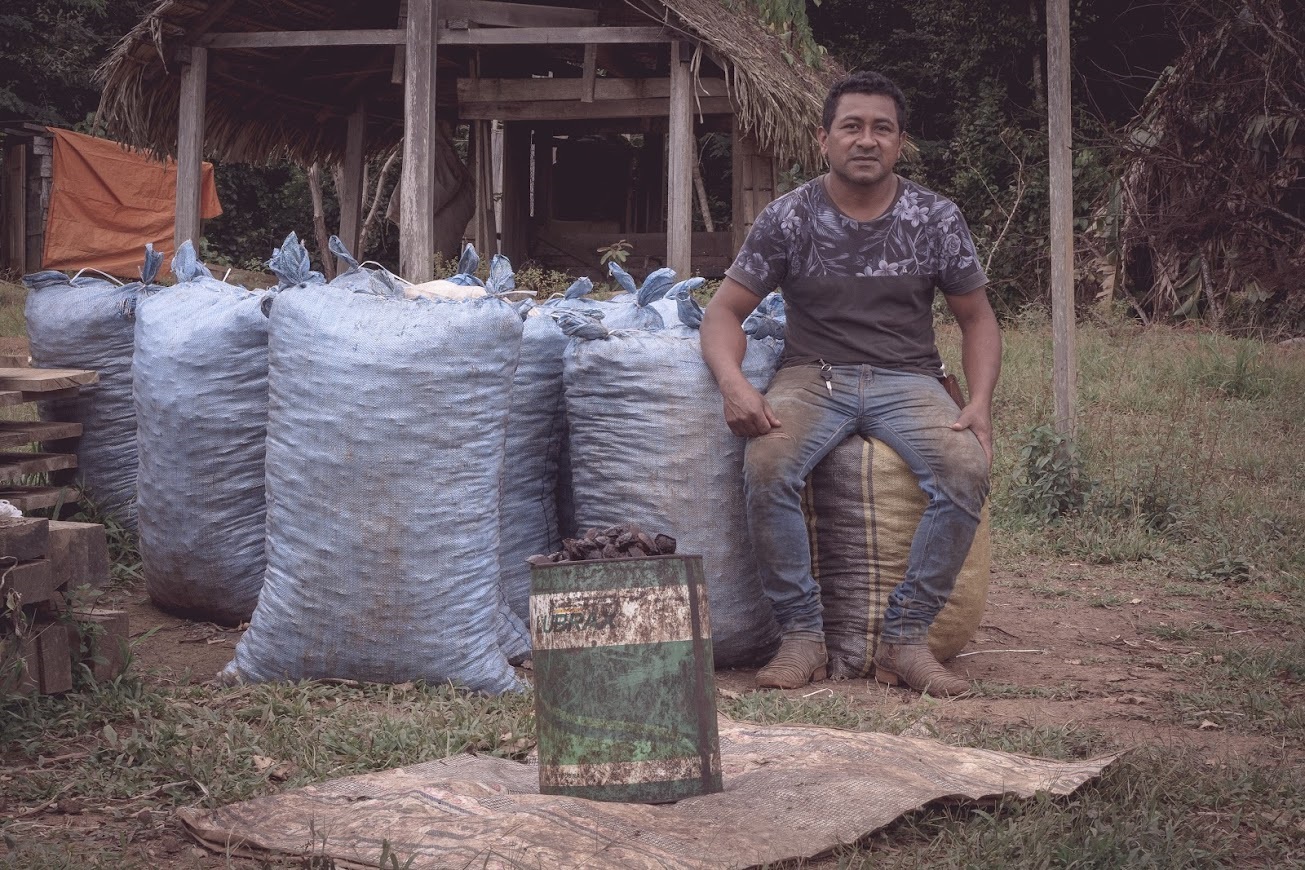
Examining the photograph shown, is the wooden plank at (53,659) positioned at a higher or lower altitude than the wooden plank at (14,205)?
lower

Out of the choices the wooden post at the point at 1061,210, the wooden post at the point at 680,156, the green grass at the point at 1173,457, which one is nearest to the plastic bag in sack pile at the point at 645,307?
the green grass at the point at 1173,457

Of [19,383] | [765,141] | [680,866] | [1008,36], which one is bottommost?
[680,866]

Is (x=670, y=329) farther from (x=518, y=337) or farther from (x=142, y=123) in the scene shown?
(x=142, y=123)

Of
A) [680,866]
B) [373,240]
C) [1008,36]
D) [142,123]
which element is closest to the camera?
[680,866]

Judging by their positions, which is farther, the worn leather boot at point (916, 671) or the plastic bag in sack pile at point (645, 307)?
the plastic bag in sack pile at point (645, 307)

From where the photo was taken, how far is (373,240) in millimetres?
20969

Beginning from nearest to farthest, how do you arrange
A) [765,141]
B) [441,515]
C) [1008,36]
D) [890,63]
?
[441,515], [765,141], [1008,36], [890,63]

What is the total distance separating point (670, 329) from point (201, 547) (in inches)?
59.6

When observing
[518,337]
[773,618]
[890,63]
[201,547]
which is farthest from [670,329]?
[890,63]

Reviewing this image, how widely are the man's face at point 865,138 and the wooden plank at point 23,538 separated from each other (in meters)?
2.26

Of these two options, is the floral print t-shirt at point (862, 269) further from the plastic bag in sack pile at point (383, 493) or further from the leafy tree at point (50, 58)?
the leafy tree at point (50, 58)

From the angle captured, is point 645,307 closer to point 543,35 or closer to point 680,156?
point 680,156

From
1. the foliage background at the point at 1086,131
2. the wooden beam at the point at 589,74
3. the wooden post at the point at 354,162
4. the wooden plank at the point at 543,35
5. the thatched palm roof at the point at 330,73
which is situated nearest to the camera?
the foliage background at the point at 1086,131

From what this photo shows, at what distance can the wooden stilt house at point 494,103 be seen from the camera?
29.3 ft
